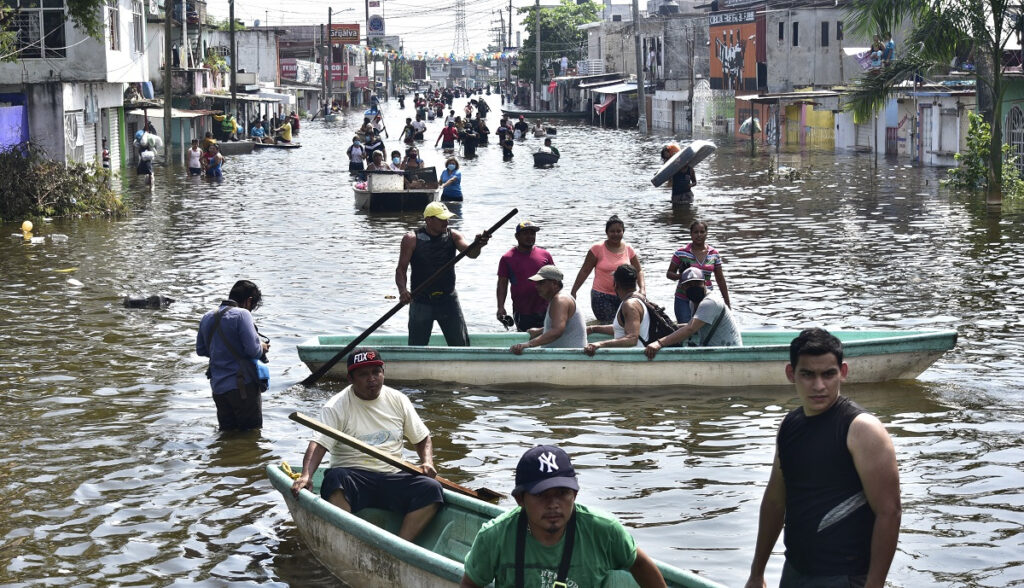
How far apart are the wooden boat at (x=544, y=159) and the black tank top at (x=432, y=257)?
104 feet

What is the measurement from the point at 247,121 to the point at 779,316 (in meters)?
58.7

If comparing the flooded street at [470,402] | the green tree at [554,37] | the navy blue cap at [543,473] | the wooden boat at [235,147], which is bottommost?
the flooded street at [470,402]

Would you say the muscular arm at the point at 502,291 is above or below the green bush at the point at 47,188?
below

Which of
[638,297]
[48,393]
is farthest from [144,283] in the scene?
[638,297]

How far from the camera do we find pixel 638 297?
11.5 m

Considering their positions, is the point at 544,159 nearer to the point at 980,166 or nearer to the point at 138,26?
the point at 138,26

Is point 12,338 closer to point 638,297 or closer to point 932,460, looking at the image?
point 638,297

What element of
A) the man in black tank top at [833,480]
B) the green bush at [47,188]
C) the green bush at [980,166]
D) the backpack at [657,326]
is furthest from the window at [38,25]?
the man in black tank top at [833,480]

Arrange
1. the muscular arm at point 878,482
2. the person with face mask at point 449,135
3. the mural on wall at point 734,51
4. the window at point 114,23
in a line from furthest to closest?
the mural on wall at point 734,51 < the person with face mask at point 449,135 < the window at point 114,23 < the muscular arm at point 878,482

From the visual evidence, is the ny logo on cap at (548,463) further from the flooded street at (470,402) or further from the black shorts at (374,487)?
the flooded street at (470,402)

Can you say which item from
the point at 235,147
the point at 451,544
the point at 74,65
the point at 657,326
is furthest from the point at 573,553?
the point at 235,147

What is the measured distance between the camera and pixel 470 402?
11.8 metres

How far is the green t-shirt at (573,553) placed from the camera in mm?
4410

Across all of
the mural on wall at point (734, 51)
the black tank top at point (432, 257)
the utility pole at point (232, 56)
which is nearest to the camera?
the black tank top at point (432, 257)
